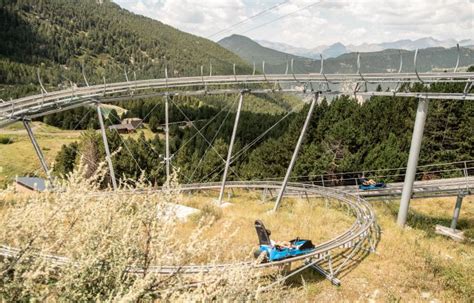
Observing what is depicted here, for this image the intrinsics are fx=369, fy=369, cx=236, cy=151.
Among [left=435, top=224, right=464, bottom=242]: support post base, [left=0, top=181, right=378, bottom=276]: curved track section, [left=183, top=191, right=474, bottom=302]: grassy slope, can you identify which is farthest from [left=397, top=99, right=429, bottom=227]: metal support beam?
[left=435, top=224, right=464, bottom=242]: support post base

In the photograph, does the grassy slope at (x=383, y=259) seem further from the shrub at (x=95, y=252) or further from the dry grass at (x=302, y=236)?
the shrub at (x=95, y=252)

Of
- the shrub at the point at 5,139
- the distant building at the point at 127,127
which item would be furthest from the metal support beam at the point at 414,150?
the shrub at the point at 5,139

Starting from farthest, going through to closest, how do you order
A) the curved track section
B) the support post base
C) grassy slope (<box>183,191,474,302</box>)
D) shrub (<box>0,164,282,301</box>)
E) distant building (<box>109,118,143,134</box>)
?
1. distant building (<box>109,118,143,134</box>)
2. the support post base
3. grassy slope (<box>183,191,474,302</box>)
4. the curved track section
5. shrub (<box>0,164,282,301</box>)

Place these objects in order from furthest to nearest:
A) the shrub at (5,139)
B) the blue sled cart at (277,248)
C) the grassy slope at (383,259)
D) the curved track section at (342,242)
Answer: the shrub at (5,139), the blue sled cart at (277,248), the grassy slope at (383,259), the curved track section at (342,242)

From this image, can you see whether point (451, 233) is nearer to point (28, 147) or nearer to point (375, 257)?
point (375, 257)

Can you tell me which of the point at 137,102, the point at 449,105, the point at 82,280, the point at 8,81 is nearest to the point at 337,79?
the point at 82,280

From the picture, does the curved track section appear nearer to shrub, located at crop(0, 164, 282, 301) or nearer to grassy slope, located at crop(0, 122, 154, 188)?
shrub, located at crop(0, 164, 282, 301)

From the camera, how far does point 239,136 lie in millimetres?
94875

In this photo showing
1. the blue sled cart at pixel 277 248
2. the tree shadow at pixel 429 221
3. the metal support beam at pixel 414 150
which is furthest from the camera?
the tree shadow at pixel 429 221

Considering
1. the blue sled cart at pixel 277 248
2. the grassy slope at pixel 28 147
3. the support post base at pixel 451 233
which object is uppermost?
the blue sled cart at pixel 277 248

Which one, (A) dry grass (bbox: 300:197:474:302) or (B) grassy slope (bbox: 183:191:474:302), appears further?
(B) grassy slope (bbox: 183:191:474:302)

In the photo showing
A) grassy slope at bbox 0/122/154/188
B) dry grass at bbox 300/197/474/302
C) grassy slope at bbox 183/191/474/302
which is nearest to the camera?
dry grass at bbox 300/197/474/302

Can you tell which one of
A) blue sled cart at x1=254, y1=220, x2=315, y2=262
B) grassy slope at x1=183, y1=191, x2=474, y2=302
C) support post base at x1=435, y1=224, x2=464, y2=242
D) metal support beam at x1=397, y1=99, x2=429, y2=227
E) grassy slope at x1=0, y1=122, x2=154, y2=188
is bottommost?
grassy slope at x1=0, y1=122, x2=154, y2=188

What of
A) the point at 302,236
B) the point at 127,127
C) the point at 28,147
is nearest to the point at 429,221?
the point at 302,236
